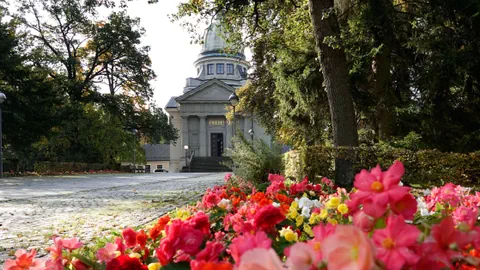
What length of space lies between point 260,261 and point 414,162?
27.5 feet

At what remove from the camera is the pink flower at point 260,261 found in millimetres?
690

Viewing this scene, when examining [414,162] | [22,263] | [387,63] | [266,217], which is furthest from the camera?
[387,63]

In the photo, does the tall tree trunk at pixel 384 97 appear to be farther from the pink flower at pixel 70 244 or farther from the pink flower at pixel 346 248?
the pink flower at pixel 346 248

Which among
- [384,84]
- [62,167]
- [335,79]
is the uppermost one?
[384,84]

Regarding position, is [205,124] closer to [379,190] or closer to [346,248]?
[379,190]

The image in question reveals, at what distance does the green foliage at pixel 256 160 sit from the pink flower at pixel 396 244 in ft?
23.6

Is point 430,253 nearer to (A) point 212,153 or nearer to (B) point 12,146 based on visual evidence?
(B) point 12,146

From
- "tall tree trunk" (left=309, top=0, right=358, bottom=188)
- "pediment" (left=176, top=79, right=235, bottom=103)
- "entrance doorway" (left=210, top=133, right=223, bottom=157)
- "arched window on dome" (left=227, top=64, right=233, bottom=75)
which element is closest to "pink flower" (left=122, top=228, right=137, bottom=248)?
"tall tree trunk" (left=309, top=0, right=358, bottom=188)

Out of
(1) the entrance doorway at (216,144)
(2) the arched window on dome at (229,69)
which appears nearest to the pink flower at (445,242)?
(1) the entrance doorway at (216,144)

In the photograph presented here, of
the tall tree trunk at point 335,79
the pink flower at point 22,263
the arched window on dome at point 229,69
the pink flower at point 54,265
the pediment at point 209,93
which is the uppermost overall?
the arched window on dome at point 229,69

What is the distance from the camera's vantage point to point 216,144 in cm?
5056

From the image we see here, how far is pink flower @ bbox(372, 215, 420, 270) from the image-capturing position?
767 millimetres

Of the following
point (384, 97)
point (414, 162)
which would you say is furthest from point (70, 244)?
point (384, 97)

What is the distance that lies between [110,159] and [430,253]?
33.4m
